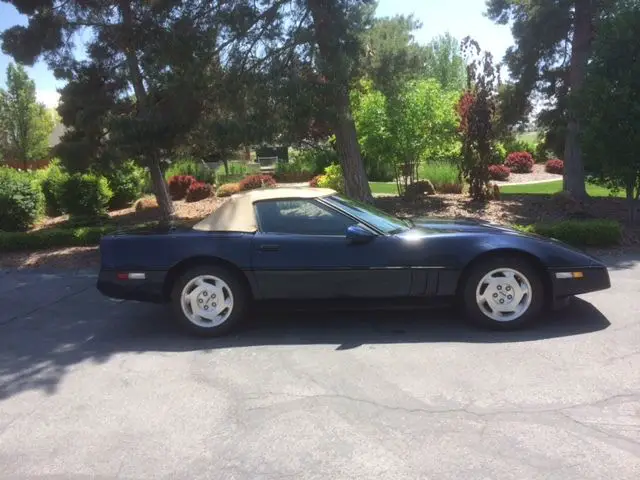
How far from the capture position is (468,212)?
37.6ft

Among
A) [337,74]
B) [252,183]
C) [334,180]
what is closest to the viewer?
[337,74]

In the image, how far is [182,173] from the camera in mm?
20281

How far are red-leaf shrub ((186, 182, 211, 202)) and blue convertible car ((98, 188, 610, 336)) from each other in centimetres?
1260

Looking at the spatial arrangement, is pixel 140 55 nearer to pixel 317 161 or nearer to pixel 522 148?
pixel 317 161

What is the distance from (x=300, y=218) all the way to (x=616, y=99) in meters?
6.48

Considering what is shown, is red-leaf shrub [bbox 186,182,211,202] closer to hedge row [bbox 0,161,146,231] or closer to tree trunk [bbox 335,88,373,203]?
hedge row [bbox 0,161,146,231]

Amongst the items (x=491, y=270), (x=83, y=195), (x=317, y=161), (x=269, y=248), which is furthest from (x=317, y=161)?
(x=491, y=270)

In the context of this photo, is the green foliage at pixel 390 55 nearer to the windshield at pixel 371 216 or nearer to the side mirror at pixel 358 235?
the windshield at pixel 371 216

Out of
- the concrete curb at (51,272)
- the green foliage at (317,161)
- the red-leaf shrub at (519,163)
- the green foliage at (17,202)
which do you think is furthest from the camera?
the red-leaf shrub at (519,163)

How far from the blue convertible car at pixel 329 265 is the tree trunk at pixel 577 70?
8.93m

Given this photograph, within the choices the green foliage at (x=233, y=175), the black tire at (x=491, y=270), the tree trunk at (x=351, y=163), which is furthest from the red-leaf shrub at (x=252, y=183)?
the black tire at (x=491, y=270)

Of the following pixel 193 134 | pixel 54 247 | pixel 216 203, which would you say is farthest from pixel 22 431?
pixel 216 203

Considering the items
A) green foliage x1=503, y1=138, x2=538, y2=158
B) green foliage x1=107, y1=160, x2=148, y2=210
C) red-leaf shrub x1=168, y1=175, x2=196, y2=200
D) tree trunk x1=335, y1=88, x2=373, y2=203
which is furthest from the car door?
green foliage x1=503, y1=138, x2=538, y2=158

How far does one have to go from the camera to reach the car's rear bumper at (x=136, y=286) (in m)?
4.93
